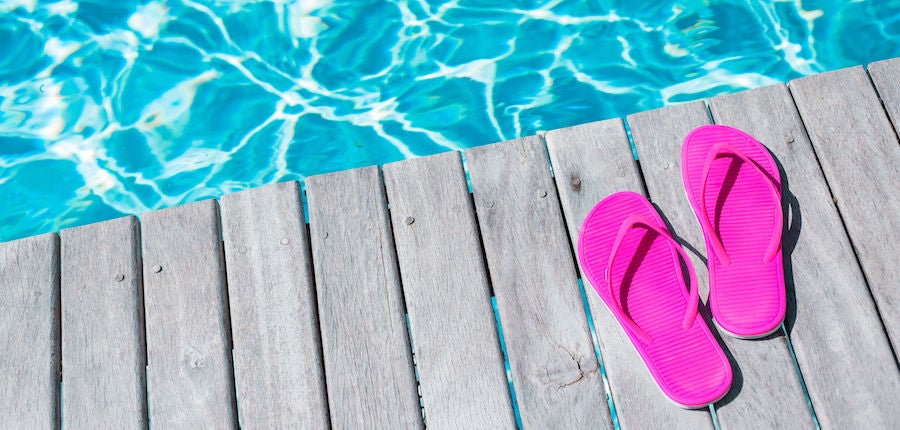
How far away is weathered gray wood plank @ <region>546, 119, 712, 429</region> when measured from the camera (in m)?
1.83

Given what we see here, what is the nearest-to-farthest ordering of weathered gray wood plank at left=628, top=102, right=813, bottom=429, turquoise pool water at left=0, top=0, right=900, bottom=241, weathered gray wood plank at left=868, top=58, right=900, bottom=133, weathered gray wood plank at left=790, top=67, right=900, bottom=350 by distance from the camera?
weathered gray wood plank at left=628, top=102, right=813, bottom=429, weathered gray wood plank at left=790, top=67, right=900, bottom=350, weathered gray wood plank at left=868, top=58, right=900, bottom=133, turquoise pool water at left=0, top=0, right=900, bottom=241

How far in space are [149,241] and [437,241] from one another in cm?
79

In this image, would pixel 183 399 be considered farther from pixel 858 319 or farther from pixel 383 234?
pixel 858 319

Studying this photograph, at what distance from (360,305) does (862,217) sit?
1.35 metres

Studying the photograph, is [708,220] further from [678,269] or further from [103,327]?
[103,327]

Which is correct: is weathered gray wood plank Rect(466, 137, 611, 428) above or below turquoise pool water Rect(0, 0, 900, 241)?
below

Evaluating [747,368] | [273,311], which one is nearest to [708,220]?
[747,368]

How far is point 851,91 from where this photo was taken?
83.2 inches

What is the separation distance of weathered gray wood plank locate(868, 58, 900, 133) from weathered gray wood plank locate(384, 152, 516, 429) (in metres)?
1.21

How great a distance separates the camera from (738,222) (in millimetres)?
1983

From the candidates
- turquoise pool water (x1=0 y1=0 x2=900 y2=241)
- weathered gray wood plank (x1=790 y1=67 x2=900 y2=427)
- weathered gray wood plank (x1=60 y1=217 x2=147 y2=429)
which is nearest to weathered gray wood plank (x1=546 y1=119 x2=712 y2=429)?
weathered gray wood plank (x1=790 y1=67 x2=900 y2=427)

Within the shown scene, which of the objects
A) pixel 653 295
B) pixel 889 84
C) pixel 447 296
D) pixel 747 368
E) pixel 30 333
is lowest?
pixel 747 368

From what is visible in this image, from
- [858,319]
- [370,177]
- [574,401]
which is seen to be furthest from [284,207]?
[858,319]

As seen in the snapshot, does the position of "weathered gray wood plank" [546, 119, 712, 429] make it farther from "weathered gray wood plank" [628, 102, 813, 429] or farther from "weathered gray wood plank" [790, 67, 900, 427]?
"weathered gray wood plank" [790, 67, 900, 427]
